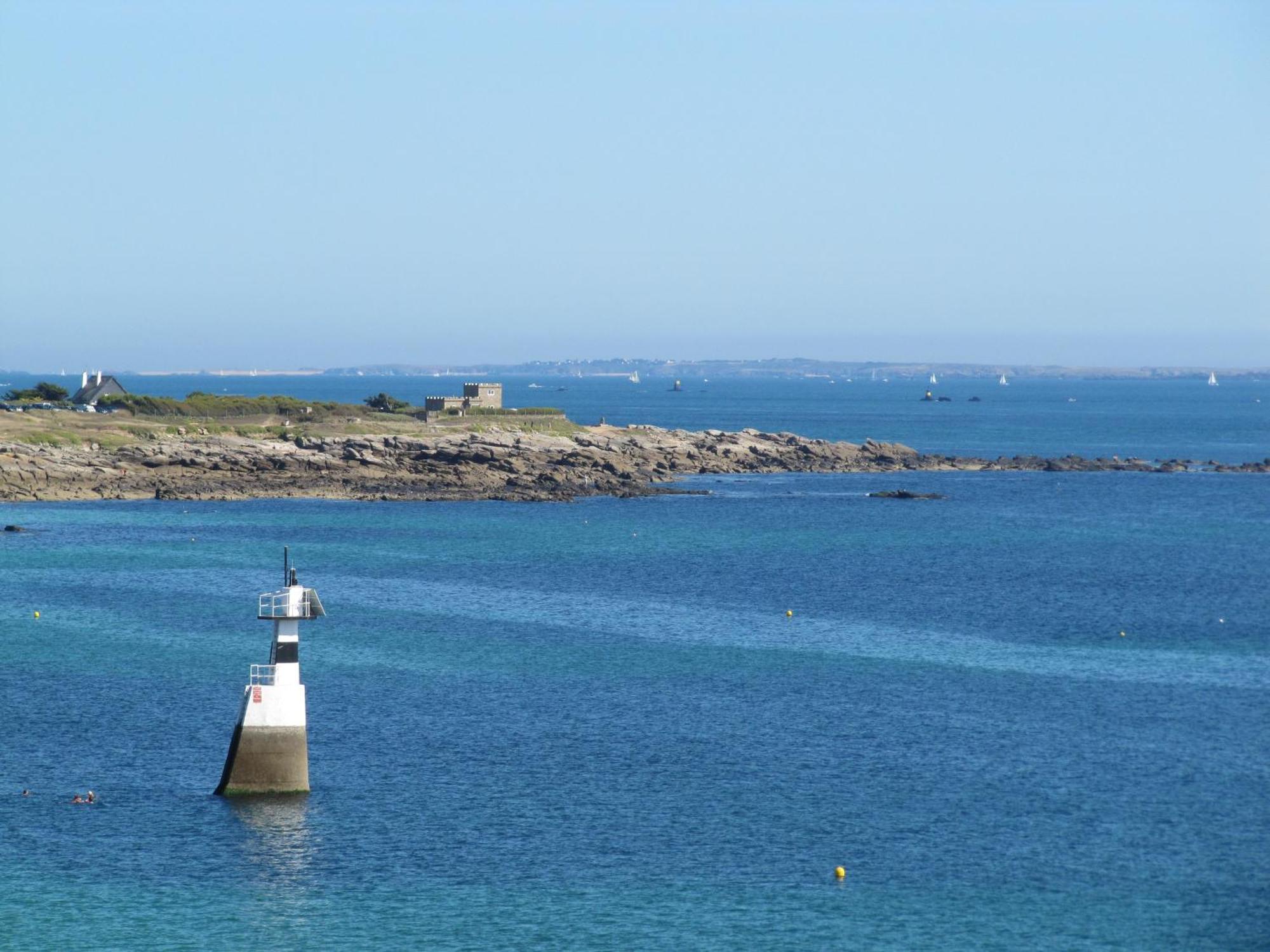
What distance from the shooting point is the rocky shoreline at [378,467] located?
105562 mm

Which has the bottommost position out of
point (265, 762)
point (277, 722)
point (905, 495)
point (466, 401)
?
point (265, 762)

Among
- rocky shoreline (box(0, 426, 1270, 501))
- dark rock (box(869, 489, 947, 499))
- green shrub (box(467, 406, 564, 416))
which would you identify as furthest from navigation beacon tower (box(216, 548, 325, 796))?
green shrub (box(467, 406, 564, 416))

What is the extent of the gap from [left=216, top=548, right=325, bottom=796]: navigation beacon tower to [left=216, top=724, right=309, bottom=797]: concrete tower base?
0.05ft

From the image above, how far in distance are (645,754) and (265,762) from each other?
1004 centimetres

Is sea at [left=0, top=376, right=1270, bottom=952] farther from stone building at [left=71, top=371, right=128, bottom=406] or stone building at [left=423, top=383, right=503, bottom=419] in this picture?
stone building at [left=71, top=371, right=128, bottom=406]

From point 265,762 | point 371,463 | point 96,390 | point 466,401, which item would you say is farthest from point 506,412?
point 265,762

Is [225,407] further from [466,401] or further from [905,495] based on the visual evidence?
[905,495]

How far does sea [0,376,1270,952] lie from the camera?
98.7 feet

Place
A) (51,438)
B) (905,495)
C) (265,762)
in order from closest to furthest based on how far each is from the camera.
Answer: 1. (265,762)
2. (905,495)
3. (51,438)

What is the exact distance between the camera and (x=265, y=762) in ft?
119

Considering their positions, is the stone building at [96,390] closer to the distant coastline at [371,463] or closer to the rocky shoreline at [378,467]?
the distant coastline at [371,463]

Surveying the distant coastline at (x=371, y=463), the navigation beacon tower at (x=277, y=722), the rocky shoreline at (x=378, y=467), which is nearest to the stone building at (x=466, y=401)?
the distant coastline at (x=371, y=463)

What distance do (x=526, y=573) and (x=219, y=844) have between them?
4203 cm

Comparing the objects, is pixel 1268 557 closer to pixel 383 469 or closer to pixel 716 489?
pixel 716 489
